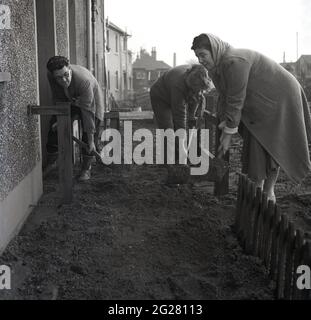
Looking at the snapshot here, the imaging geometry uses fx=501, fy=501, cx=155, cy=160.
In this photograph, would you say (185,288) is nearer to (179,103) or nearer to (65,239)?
(65,239)

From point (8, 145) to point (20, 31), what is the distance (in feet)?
3.76

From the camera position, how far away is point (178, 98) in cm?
573

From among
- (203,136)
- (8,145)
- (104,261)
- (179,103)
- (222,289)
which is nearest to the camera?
(222,289)

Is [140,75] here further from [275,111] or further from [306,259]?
[306,259]

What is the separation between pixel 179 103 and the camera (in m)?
5.76

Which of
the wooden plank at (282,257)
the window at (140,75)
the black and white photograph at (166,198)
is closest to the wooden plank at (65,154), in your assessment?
the black and white photograph at (166,198)

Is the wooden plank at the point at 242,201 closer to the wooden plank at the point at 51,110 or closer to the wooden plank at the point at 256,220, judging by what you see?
the wooden plank at the point at 256,220

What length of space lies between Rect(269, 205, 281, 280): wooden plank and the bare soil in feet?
0.35

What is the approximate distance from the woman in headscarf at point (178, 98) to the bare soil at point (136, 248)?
27cm

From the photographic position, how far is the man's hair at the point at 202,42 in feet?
13.3

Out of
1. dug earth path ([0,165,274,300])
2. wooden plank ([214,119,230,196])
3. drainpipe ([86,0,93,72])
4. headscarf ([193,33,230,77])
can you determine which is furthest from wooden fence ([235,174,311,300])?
drainpipe ([86,0,93,72])

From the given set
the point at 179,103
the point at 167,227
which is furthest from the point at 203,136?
the point at 167,227

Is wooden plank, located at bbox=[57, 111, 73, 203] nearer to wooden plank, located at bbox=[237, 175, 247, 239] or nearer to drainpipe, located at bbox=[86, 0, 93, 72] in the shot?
wooden plank, located at bbox=[237, 175, 247, 239]

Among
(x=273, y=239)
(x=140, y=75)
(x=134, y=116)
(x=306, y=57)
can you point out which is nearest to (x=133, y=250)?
(x=273, y=239)
